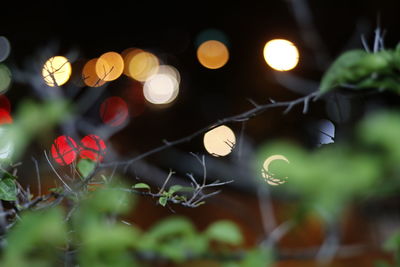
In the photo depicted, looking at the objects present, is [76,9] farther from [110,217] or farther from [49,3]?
[110,217]

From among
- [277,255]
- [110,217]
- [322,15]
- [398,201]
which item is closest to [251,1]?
[322,15]

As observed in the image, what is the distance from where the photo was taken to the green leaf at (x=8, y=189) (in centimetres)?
101

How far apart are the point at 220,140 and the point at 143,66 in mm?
6219

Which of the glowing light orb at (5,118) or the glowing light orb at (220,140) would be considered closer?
the glowing light orb at (220,140)

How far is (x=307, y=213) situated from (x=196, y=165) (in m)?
1.59

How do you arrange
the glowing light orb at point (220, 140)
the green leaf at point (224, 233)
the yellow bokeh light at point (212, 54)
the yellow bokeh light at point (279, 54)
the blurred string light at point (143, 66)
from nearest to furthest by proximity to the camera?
the glowing light orb at point (220, 140) → the green leaf at point (224, 233) → the yellow bokeh light at point (279, 54) → the yellow bokeh light at point (212, 54) → the blurred string light at point (143, 66)

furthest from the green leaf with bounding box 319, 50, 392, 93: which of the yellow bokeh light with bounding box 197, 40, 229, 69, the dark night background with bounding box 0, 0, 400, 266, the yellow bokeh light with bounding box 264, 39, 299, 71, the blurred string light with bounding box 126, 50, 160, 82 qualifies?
the blurred string light with bounding box 126, 50, 160, 82

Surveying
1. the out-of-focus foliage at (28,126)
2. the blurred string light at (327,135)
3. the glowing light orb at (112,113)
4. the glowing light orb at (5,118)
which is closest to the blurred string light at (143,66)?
the glowing light orb at (112,113)

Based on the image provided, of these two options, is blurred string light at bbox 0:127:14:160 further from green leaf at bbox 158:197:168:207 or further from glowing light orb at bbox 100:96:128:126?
glowing light orb at bbox 100:96:128:126

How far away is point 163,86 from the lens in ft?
23.4

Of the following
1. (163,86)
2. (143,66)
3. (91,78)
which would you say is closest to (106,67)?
(91,78)

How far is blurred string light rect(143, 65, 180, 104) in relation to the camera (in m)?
6.77

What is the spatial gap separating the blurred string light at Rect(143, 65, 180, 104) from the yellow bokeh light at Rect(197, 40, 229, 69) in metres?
0.42

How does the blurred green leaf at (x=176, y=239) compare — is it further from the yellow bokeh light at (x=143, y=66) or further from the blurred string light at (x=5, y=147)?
the yellow bokeh light at (x=143, y=66)
